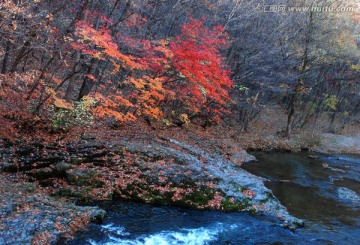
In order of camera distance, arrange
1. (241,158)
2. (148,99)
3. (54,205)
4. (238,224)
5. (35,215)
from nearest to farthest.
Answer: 1. (35,215)
2. (54,205)
3. (238,224)
4. (148,99)
5. (241,158)

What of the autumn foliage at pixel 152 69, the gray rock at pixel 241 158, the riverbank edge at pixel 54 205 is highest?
the autumn foliage at pixel 152 69

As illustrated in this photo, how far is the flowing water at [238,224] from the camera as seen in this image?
25.1 ft

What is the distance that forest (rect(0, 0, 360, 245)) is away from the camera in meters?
9.55

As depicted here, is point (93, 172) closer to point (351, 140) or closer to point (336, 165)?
point (336, 165)

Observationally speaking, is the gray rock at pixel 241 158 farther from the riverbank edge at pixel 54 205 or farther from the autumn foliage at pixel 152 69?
the riverbank edge at pixel 54 205

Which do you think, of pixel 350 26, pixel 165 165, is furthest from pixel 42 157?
pixel 350 26

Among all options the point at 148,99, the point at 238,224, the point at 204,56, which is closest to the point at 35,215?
the point at 238,224

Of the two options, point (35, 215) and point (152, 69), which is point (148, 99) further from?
point (35, 215)

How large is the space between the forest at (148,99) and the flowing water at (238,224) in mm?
506

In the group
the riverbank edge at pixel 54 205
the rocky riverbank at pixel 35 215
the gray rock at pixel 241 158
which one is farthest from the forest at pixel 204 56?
the rocky riverbank at pixel 35 215

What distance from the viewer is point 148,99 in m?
16.2

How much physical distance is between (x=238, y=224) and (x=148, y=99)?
9.02 metres

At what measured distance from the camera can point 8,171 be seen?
9492mm

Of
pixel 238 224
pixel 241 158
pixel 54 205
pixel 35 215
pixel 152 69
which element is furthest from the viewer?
pixel 241 158
